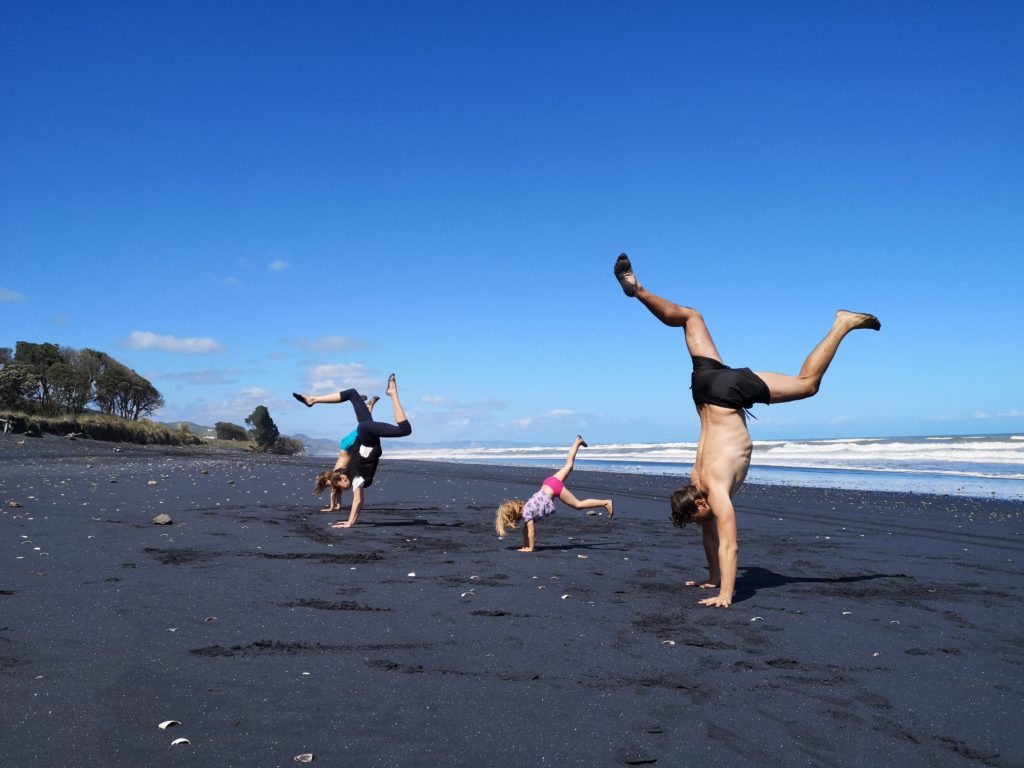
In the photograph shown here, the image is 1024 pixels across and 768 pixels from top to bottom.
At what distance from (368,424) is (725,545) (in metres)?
6.47

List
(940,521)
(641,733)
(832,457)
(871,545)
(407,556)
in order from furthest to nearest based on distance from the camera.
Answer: (832,457) < (940,521) < (871,545) < (407,556) < (641,733)

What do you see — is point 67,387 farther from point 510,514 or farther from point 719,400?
point 719,400

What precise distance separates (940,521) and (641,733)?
1024 cm

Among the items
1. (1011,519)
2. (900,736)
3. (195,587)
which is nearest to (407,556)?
(195,587)

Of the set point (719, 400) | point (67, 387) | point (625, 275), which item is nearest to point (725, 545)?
point (719, 400)

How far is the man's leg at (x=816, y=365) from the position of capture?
5.61 m

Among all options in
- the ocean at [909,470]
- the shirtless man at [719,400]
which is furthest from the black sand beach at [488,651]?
the ocean at [909,470]

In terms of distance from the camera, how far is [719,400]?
5.85m

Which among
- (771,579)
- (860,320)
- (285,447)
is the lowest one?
(771,579)

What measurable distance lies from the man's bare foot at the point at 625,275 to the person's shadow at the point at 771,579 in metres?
2.56

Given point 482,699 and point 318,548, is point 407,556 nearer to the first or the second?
point 318,548

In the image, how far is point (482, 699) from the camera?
3.41 meters

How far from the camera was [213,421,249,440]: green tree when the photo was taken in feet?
174

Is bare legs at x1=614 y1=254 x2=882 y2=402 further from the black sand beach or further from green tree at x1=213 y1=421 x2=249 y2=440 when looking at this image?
green tree at x1=213 y1=421 x2=249 y2=440
